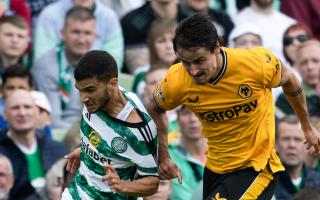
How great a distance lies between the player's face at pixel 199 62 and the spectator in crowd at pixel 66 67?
4.15m

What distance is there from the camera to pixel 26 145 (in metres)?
11.1

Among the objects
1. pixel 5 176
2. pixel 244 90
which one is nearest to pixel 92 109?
pixel 244 90

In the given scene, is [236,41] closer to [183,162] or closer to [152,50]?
[152,50]

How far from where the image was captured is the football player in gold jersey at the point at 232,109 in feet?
27.6

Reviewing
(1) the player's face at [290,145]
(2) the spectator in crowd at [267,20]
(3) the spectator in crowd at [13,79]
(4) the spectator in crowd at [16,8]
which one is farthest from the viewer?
(2) the spectator in crowd at [267,20]

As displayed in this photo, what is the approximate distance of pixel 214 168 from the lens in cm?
880

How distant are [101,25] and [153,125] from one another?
4.78m

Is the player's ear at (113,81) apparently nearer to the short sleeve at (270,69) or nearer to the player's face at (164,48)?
the short sleeve at (270,69)

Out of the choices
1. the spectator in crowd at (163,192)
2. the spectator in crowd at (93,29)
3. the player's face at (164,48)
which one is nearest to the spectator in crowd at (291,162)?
the spectator in crowd at (163,192)

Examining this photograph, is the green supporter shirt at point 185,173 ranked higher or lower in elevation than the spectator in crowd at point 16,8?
lower

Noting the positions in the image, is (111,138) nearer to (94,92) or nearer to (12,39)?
(94,92)

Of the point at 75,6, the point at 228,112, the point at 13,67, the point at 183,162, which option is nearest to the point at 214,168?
the point at 228,112

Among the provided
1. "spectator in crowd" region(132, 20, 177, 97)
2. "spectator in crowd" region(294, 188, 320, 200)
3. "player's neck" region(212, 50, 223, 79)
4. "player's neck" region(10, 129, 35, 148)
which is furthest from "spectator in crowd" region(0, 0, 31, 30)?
"player's neck" region(212, 50, 223, 79)

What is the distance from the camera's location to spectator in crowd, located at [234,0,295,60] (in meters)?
13.7
